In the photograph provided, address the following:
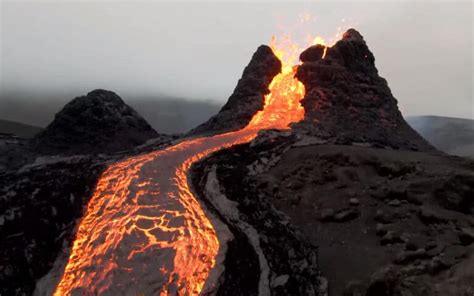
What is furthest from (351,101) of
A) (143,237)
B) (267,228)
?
(143,237)

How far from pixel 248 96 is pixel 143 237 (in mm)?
15226

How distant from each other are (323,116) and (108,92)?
13839 mm

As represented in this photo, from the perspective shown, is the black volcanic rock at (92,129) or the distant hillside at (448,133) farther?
the distant hillside at (448,133)

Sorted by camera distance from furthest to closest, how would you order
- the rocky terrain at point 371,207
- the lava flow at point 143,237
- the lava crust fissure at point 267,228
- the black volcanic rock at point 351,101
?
1. the black volcanic rock at point 351,101
2. the lava crust fissure at point 267,228
3. the lava flow at point 143,237
4. the rocky terrain at point 371,207

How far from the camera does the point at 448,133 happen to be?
101 meters

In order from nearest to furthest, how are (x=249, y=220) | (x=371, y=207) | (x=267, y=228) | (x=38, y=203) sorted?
(x=38, y=203)
(x=267, y=228)
(x=249, y=220)
(x=371, y=207)

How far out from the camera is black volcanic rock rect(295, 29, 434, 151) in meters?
21.1

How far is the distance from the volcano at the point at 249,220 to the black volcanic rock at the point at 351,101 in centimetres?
88

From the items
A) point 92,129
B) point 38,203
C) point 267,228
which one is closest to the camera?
point 38,203

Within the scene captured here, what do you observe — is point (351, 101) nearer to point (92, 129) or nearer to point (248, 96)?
point (248, 96)

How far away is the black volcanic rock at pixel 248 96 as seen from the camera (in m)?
23.7

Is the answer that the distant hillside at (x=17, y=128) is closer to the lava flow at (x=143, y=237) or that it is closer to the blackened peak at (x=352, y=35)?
the blackened peak at (x=352, y=35)

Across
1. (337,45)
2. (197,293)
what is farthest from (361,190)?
(337,45)

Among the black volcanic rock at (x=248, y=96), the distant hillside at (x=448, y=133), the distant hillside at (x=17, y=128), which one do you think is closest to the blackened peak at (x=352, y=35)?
the black volcanic rock at (x=248, y=96)
